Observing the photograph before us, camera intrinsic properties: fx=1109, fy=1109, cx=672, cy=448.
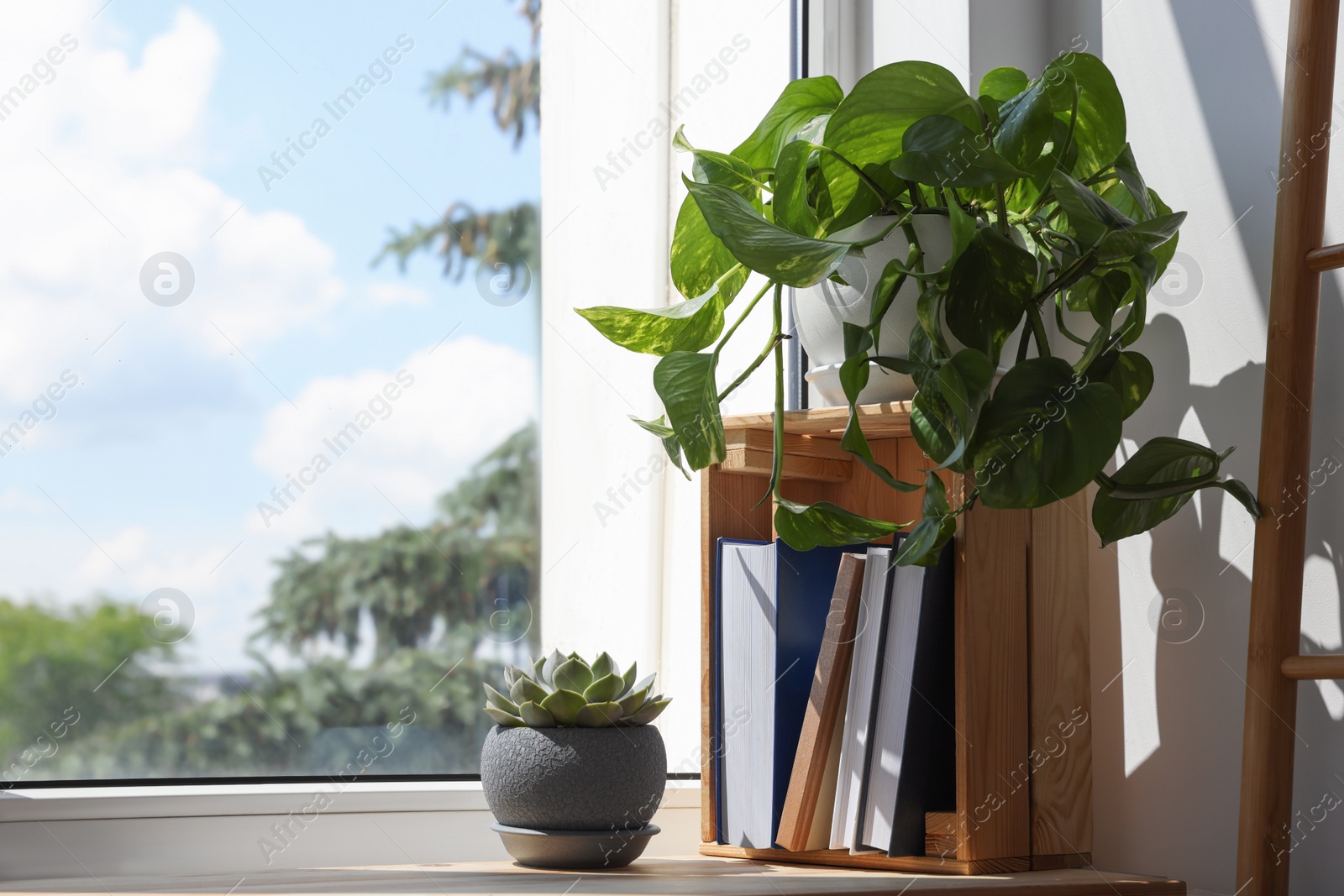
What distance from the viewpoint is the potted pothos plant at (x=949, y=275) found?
0.83 m

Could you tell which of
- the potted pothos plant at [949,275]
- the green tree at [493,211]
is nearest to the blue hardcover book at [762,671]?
the potted pothos plant at [949,275]

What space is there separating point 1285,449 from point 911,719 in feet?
1.25

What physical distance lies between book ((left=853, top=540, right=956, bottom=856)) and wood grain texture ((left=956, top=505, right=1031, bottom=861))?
3 cm

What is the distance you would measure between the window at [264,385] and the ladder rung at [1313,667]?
2.54 ft

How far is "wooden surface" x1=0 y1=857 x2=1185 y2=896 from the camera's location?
0.82 meters

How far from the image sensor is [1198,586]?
1036mm

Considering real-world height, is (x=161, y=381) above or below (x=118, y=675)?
above

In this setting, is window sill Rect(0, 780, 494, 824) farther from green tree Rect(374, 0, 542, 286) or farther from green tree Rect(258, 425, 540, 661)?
green tree Rect(374, 0, 542, 286)

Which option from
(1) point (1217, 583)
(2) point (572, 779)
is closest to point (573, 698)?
(2) point (572, 779)

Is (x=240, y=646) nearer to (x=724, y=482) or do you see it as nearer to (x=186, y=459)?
(x=186, y=459)

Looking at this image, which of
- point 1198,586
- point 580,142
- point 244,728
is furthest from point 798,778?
point 580,142

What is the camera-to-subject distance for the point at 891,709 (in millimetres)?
Answer: 979

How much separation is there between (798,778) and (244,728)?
0.56m

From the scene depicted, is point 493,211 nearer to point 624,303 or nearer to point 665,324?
point 624,303
